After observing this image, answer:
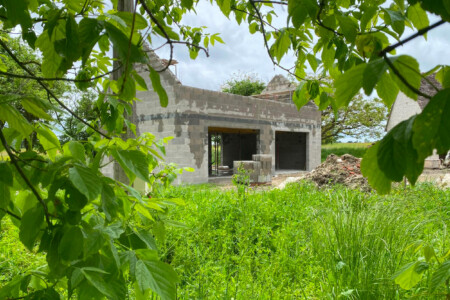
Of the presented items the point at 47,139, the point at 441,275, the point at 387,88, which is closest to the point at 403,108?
the point at 441,275

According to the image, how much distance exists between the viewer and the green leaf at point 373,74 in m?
0.45

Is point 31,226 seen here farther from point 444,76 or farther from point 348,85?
point 444,76

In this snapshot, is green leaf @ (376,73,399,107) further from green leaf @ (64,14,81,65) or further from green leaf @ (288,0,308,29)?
green leaf @ (64,14,81,65)

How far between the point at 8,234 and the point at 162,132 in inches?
248

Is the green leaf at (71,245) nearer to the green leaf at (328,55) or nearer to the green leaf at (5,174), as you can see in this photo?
the green leaf at (5,174)

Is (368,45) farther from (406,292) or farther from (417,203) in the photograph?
(417,203)

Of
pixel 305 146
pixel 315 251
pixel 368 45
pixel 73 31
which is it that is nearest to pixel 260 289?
pixel 315 251

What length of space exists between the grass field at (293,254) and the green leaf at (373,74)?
4.49 ft

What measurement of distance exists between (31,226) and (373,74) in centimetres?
80

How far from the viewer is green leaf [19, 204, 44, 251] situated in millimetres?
779

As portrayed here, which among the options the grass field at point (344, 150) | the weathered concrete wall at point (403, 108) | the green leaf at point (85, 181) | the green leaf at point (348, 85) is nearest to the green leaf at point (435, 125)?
the green leaf at point (348, 85)

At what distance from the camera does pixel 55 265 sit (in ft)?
2.59

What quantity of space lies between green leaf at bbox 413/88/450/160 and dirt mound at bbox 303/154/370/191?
7.24m

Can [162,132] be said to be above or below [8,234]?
above
